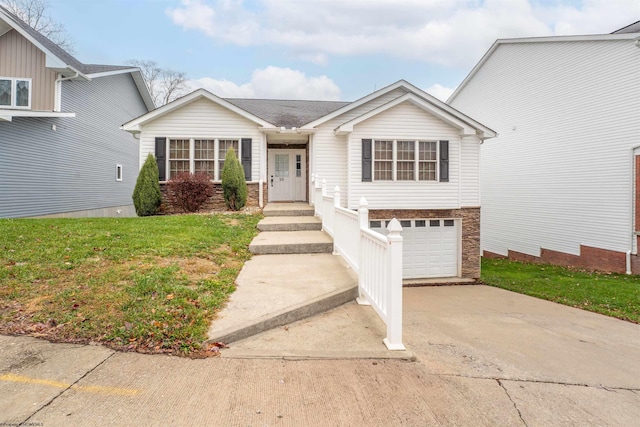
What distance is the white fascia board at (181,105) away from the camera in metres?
11.3

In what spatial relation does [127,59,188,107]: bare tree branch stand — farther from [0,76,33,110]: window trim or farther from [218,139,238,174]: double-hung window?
[218,139,238,174]: double-hung window

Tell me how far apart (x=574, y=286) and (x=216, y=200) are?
463 inches

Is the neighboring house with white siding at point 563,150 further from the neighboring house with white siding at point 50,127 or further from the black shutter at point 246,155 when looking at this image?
the neighboring house with white siding at point 50,127

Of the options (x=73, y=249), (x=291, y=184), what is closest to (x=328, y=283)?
(x=73, y=249)

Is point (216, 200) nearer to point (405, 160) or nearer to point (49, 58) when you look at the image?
point (405, 160)

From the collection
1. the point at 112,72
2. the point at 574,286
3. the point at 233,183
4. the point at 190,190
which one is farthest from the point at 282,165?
the point at 574,286

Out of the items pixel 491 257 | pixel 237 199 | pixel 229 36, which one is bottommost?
pixel 491 257

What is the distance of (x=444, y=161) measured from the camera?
11.8 metres

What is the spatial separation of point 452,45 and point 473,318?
723 inches

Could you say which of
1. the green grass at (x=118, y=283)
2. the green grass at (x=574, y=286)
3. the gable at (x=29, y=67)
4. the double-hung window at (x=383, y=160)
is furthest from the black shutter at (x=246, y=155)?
the green grass at (x=574, y=286)

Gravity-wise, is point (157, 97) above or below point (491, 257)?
above

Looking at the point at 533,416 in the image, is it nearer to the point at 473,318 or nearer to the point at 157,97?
the point at 473,318

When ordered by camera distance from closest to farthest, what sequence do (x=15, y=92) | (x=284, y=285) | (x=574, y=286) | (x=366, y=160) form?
(x=284, y=285) → (x=574, y=286) → (x=366, y=160) → (x=15, y=92)

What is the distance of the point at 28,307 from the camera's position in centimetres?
373
